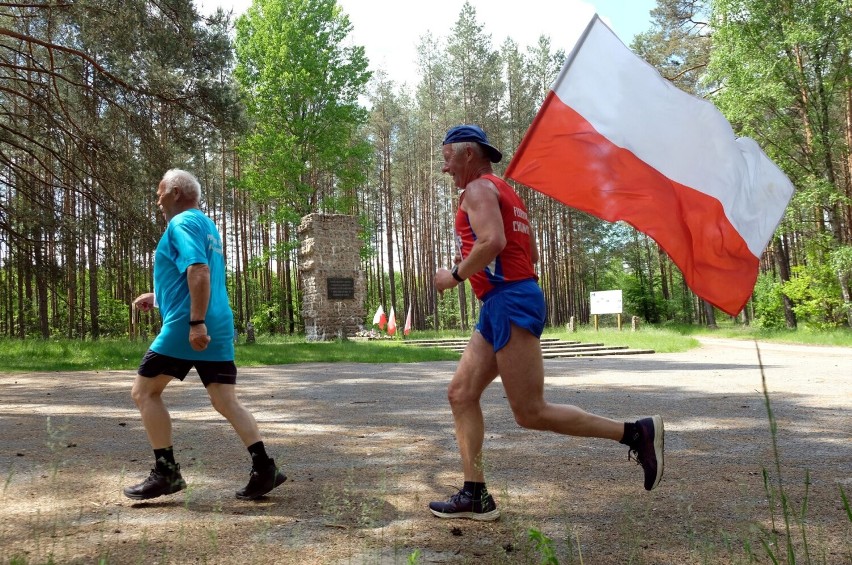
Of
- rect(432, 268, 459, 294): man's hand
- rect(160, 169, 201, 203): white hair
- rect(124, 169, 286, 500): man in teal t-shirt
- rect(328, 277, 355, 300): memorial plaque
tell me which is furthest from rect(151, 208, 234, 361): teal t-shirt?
rect(328, 277, 355, 300): memorial plaque

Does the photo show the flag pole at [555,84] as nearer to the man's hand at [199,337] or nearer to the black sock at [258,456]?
the man's hand at [199,337]

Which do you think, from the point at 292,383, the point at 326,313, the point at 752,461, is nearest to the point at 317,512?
the point at 752,461

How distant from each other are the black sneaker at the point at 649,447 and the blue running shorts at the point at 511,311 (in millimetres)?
831

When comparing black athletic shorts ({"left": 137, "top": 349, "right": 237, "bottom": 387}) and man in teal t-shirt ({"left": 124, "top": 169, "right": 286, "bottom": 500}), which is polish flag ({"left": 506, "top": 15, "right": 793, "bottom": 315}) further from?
black athletic shorts ({"left": 137, "top": 349, "right": 237, "bottom": 387})

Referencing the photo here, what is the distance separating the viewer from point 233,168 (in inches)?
1503

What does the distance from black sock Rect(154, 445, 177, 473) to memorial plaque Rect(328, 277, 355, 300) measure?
2104 cm

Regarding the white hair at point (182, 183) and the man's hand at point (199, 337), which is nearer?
the man's hand at point (199, 337)

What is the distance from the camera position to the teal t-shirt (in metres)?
3.46

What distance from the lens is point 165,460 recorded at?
11.3ft

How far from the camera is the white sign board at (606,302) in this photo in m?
26.5

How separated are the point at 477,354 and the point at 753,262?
145 centimetres

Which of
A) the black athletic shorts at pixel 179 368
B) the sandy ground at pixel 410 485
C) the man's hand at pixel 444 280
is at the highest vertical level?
the man's hand at pixel 444 280

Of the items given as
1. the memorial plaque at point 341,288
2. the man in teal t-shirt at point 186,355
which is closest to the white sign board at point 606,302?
the memorial plaque at point 341,288

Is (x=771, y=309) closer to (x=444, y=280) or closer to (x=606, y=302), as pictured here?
(x=606, y=302)
